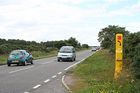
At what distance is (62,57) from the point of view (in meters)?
48.2

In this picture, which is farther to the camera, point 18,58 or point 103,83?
point 18,58

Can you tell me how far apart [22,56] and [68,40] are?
102 metres

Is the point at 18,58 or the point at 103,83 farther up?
the point at 18,58

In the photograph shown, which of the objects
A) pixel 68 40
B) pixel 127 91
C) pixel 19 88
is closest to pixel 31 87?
pixel 19 88

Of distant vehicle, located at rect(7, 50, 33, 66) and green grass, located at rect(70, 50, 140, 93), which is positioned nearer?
green grass, located at rect(70, 50, 140, 93)

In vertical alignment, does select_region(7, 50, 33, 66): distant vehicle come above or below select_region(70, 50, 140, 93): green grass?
above

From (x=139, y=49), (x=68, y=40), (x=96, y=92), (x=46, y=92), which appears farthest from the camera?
(x=68, y=40)

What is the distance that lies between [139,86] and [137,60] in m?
4.88

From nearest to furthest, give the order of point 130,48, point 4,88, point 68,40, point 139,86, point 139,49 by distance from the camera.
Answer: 1. point 139,86
2. point 4,88
3. point 139,49
4. point 130,48
5. point 68,40

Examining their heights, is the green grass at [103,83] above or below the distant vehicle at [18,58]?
below

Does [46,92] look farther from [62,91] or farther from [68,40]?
[68,40]

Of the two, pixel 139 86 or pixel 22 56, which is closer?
pixel 139 86

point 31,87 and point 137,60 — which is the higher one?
point 137,60

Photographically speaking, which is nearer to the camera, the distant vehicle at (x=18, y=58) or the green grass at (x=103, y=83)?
the green grass at (x=103, y=83)
